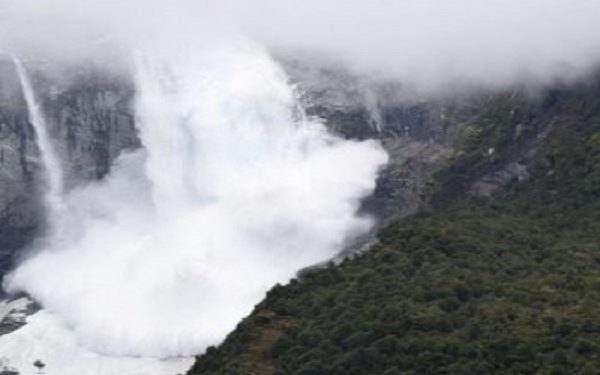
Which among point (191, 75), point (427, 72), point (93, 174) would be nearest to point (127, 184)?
point (93, 174)

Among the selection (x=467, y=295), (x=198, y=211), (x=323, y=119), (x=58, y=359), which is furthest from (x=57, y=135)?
(x=467, y=295)

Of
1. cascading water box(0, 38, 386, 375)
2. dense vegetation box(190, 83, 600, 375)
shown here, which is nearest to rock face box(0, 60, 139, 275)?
cascading water box(0, 38, 386, 375)

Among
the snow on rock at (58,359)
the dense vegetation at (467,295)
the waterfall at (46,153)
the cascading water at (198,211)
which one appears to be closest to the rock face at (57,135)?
the waterfall at (46,153)

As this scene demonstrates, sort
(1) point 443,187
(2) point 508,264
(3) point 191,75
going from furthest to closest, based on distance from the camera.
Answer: (3) point 191,75 < (1) point 443,187 < (2) point 508,264

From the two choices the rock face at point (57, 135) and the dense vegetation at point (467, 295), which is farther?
the rock face at point (57, 135)

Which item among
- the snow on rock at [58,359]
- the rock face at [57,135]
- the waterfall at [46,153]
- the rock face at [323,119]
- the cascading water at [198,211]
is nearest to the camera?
the snow on rock at [58,359]

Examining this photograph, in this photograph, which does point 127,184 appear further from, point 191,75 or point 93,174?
point 191,75

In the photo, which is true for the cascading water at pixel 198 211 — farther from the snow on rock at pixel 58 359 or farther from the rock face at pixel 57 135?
the rock face at pixel 57 135
